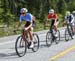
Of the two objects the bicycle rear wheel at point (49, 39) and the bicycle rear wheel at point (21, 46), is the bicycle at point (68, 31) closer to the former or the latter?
the bicycle rear wheel at point (49, 39)

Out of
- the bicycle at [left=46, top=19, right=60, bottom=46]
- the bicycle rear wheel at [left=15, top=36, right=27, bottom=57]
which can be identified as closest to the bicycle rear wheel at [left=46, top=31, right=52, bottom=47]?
the bicycle at [left=46, top=19, right=60, bottom=46]

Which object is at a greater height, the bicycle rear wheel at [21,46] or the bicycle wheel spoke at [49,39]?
the bicycle rear wheel at [21,46]

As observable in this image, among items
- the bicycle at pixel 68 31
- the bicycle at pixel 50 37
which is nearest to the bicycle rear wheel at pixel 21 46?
the bicycle at pixel 50 37

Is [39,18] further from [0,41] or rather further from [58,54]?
[58,54]

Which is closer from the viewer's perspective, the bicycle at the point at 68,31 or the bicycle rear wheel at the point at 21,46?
the bicycle rear wheel at the point at 21,46

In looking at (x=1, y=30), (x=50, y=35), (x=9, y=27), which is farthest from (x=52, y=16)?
(x=9, y=27)

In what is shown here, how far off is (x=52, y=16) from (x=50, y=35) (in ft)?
3.06

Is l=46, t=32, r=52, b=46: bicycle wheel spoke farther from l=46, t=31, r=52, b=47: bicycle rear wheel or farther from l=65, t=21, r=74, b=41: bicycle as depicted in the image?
l=65, t=21, r=74, b=41: bicycle

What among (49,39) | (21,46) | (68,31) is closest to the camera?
(21,46)

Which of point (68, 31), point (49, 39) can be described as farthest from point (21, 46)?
point (68, 31)

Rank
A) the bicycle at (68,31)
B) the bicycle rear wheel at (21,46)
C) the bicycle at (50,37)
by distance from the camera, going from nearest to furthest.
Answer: the bicycle rear wheel at (21,46)
the bicycle at (50,37)
the bicycle at (68,31)

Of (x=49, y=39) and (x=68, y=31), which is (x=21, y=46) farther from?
(x=68, y=31)

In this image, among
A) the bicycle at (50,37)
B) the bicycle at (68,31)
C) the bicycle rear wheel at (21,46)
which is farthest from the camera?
the bicycle at (68,31)

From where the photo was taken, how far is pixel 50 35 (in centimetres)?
1641
